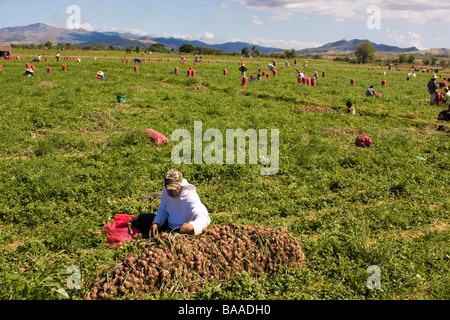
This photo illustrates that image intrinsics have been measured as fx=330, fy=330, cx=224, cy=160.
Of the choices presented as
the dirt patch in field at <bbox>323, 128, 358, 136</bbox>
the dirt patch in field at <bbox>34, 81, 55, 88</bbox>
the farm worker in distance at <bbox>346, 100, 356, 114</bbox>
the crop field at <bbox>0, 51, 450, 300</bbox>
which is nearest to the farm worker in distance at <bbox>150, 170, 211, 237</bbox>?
the crop field at <bbox>0, 51, 450, 300</bbox>

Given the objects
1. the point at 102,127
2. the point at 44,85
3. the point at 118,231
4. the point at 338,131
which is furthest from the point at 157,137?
the point at 44,85

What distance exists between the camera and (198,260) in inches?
176

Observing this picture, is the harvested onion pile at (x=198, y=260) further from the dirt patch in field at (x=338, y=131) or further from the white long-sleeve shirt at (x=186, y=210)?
the dirt patch in field at (x=338, y=131)

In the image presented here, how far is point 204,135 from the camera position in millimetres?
11594

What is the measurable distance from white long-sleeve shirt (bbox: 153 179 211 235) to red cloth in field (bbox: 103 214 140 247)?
2.37 feet

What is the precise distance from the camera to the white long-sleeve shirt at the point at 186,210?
4948 millimetres

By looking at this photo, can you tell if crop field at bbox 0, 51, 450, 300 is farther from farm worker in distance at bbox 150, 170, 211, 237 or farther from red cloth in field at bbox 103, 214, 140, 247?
farm worker in distance at bbox 150, 170, 211, 237

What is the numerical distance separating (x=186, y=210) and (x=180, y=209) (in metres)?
0.11

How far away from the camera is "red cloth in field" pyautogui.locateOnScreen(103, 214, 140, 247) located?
5.59 meters

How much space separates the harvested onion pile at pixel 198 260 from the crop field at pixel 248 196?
0.21 feet

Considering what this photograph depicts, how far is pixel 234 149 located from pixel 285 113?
570 centimetres

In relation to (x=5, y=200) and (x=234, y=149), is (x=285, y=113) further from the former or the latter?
(x=5, y=200)
